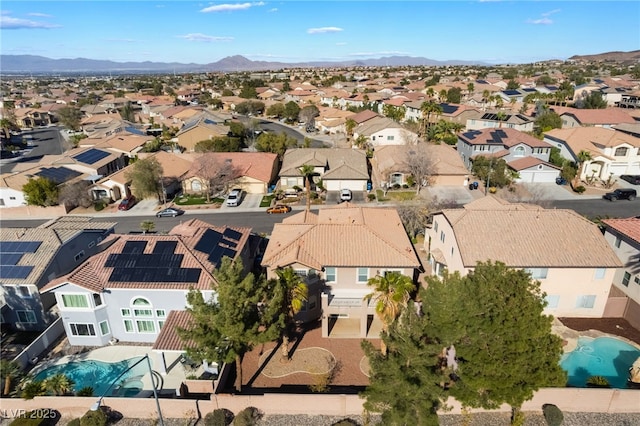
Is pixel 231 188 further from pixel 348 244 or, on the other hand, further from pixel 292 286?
pixel 292 286

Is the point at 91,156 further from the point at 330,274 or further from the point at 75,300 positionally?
the point at 330,274

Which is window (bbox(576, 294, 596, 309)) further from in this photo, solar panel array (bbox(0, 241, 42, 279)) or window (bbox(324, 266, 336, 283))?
solar panel array (bbox(0, 241, 42, 279))

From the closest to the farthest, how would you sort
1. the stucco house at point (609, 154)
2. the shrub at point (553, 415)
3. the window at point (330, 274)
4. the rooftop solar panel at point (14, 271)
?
1. the shrub at point (553, 415)
2. the rooftop solar panel at point (14, 271)
3. the window at point (330, 274)
4. the stucco house at point (609, 154)

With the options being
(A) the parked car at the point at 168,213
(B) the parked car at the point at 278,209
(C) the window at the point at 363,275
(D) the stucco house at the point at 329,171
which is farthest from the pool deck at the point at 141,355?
(D) the stucco house at the point at 329,171

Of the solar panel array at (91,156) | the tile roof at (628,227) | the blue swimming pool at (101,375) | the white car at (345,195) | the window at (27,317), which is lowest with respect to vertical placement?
the blue swimming pool at (101,375)

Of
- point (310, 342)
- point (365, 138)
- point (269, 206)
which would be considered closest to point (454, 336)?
Result: point (310, 342)

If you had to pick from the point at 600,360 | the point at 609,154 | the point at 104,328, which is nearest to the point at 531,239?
the point at 600,360

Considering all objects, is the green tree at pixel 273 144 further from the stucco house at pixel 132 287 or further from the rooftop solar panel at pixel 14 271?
the rooftop solar panel at pixel 14 271
